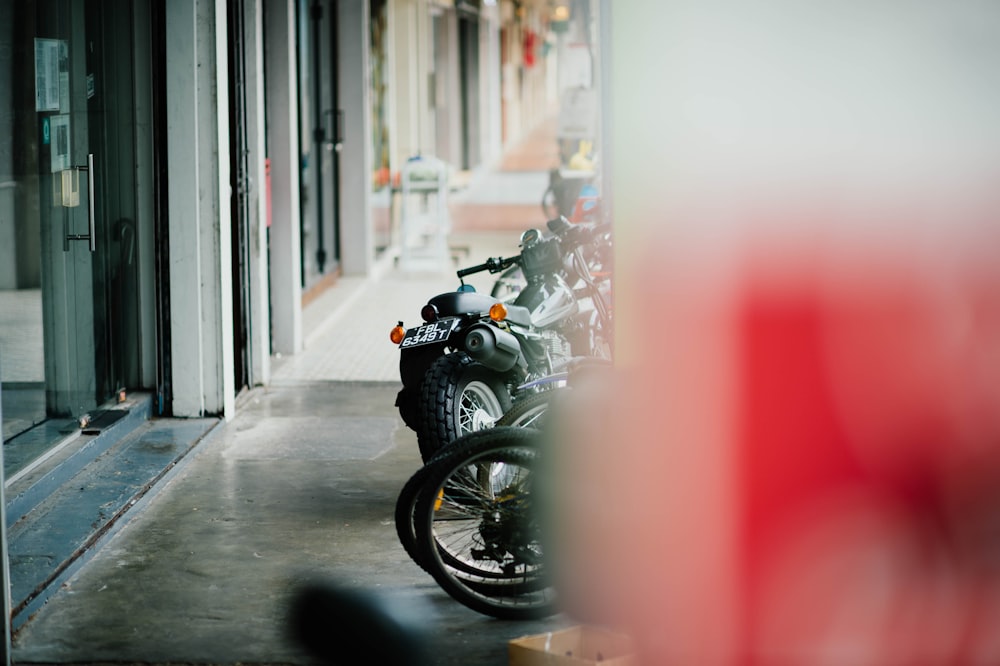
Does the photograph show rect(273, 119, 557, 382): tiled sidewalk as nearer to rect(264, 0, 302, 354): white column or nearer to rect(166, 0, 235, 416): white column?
rect(264, 0, 302, 354): white column

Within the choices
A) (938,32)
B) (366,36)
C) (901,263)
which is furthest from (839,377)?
(366,36)

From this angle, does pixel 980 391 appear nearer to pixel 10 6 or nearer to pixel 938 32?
pixel 938 32

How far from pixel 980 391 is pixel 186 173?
15.3 ft

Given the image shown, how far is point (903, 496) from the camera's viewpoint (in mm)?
4074

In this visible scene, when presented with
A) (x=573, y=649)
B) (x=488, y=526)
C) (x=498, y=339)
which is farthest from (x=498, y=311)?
(x=573, y=649)

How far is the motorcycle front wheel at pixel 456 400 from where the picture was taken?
571 cm

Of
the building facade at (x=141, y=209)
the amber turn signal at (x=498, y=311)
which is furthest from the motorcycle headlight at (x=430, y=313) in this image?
the building facade at (x=141, y=209)

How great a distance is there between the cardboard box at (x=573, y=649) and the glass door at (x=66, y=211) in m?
2.87

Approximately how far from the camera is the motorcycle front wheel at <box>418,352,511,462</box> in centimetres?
571

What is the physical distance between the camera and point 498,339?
225 inches

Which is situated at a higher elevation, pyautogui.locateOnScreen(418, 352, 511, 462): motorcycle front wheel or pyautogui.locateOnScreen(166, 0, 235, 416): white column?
pyautogui.locateOnScreen(166, 0, 235, 416): white column

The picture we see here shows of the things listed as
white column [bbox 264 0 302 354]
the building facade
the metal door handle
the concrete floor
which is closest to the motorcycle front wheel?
the concrete floor

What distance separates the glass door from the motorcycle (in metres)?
1.68

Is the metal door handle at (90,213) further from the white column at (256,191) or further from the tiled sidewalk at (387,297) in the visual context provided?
the tiled sidewalk at (387,297)
